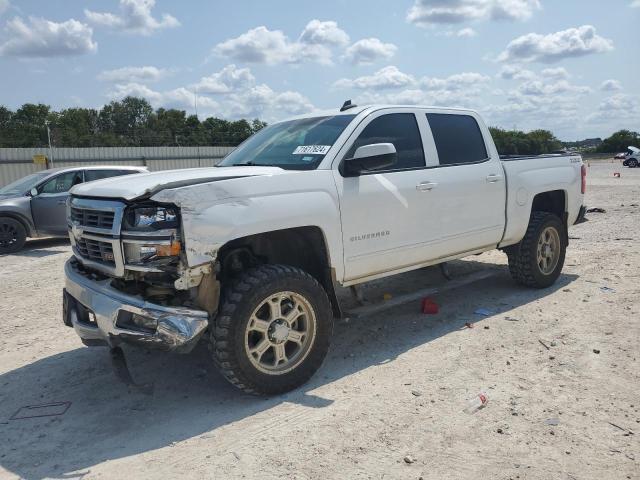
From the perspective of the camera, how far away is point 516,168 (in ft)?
19.9

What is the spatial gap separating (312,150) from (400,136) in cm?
97

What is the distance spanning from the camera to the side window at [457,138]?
539 centimetres

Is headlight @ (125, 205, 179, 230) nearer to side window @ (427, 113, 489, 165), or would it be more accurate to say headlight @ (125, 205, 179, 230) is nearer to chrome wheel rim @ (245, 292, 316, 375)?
chrome wheel rim @ (245, 292, 316, 375)

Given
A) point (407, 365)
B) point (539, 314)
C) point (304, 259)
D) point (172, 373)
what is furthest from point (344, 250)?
point (539, 314)

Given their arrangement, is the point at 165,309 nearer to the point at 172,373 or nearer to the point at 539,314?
the point at 172,373

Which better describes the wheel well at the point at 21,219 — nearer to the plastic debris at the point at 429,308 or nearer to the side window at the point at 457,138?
the plastic debris at the point at 429,308

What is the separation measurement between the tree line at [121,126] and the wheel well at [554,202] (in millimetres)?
40834

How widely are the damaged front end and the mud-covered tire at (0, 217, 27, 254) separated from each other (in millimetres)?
7967

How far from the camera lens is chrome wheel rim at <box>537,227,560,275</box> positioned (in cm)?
655

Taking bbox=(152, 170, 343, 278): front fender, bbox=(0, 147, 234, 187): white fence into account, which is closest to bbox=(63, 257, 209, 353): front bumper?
bbox=(152, 170, 343, 278): front fender

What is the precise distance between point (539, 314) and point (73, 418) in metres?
4.37

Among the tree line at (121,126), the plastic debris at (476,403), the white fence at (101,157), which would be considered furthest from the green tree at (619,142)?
the plastic debris at (476,403)

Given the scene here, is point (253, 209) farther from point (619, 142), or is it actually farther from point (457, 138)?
point (619, 142)

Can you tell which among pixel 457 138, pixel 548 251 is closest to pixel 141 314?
pixel 457 138
